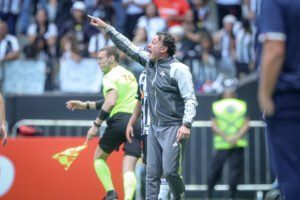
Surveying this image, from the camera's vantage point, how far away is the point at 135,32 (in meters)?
16.8

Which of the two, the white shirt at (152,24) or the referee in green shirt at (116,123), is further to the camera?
the white shirt at (152,24)

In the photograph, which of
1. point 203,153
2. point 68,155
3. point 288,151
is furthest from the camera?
point 203,153

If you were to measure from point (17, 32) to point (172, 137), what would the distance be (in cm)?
1108

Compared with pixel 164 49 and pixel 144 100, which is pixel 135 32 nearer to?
pixel 144 100

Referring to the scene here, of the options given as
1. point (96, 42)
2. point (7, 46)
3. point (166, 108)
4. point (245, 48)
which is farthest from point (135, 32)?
point (166, 108)

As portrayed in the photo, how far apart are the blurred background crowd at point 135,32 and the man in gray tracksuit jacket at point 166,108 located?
6.28 m

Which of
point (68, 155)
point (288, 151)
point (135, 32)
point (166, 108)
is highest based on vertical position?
point (135, 32)

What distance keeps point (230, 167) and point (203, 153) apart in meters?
1.63

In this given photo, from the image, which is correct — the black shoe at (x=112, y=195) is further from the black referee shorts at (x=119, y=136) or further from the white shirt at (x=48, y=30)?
Result: the white shirt at (x=48, y=30)

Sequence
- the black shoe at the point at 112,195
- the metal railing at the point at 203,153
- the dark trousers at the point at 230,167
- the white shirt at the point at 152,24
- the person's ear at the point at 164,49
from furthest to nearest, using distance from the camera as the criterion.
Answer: the white shirt at the point at 152,24 → the metal railing at the point at 203,153 → the dark trousers at the point at 230,167 → the black shoe at the point at 112,195 → the person's ear at the point at 164,49

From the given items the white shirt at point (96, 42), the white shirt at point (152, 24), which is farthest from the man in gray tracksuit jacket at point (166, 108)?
the white shirt at point (152, 24)

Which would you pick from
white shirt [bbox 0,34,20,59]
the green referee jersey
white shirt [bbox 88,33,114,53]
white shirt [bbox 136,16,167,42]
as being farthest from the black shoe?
white shirt [bbox 136,16,167,42]

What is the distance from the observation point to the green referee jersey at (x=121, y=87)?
31.4ft

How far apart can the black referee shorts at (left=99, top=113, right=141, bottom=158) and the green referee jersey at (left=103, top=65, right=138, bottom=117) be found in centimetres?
12
